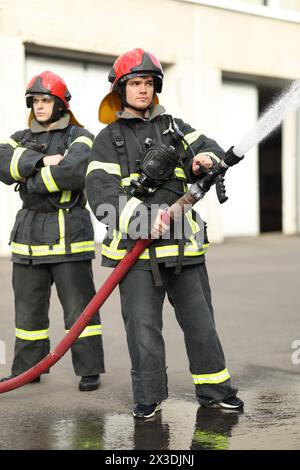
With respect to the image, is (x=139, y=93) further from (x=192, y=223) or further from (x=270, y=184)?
(x=270, y=184)

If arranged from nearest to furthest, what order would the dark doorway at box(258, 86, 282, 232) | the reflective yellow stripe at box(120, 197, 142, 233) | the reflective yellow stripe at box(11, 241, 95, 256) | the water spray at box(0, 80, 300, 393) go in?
1. the water spray at box(0, 80, 300, 393)
2. the reflective yellow stripe at box(120, 197, 142, 233)
3. the reflective yellow stripe at box(11, 241, 95, 256)
4. the dark doorway at box(258, 86, 282, 232)

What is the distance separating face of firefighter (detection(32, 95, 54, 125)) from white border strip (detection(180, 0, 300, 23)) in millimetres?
9908

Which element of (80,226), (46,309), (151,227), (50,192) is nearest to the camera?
(151,227)

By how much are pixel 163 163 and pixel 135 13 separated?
999 centimetres

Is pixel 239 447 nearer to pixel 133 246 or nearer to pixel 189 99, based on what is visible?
pixel 133 246

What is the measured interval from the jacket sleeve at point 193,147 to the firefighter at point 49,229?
0.69 m

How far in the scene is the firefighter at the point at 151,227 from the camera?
373cm

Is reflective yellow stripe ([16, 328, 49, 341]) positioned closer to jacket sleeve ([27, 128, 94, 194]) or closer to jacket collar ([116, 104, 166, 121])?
jacket sleeve ([27, 128, 94, 194])

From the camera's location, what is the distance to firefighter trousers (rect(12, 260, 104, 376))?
14.7 ft

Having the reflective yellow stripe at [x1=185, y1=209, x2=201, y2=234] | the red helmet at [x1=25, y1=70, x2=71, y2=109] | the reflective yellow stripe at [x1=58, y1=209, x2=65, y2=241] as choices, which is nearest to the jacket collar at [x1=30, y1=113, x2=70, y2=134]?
the red helmet at [x1=25, y1=70, x2=71, y2=109]

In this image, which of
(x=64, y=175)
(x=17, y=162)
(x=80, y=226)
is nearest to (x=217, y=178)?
(x=64, y=175)

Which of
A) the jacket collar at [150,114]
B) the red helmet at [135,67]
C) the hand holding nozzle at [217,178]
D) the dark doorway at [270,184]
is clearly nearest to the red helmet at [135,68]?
the red helmet at [135,67]

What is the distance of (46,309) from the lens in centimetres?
464

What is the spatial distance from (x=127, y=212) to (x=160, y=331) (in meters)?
0.63
